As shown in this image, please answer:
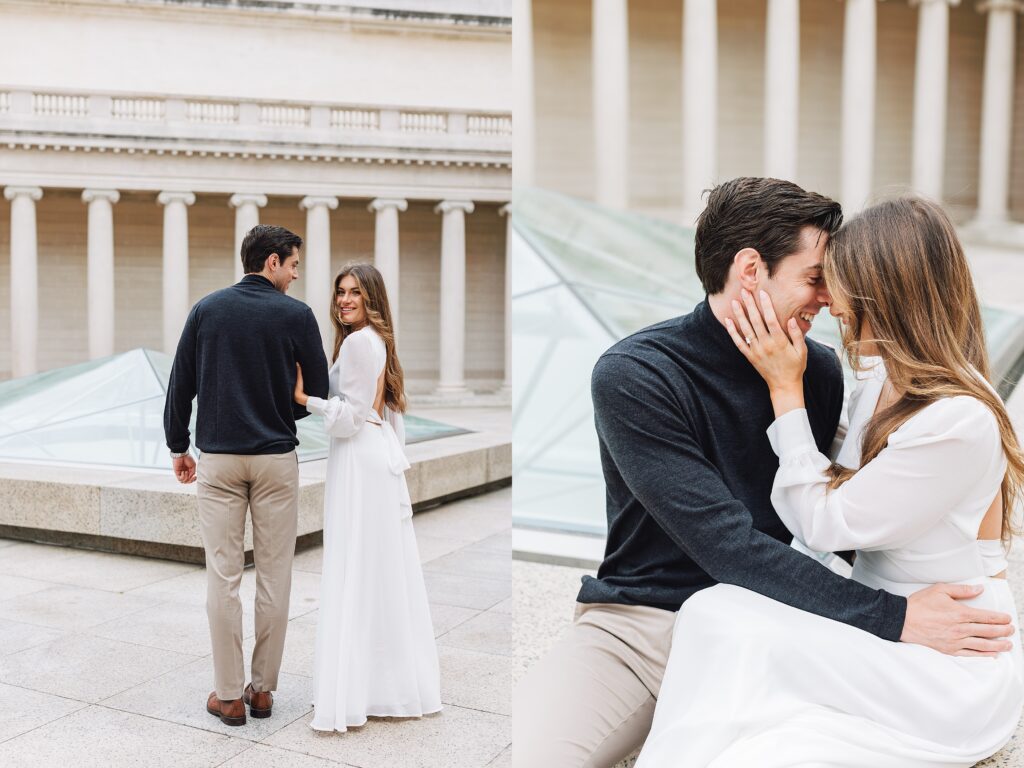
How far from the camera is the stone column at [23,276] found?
2739 centimetres

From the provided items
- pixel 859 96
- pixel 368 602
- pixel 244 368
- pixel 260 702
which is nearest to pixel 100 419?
pixel 260 702

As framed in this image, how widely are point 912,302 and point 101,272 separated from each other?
97.4 feet

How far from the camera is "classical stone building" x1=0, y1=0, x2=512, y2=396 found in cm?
2738

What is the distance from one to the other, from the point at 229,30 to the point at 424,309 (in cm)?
1245

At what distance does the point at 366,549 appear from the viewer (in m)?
4.45

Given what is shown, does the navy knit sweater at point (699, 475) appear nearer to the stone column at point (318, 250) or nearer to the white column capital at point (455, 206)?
the stone column at point (318, 250)

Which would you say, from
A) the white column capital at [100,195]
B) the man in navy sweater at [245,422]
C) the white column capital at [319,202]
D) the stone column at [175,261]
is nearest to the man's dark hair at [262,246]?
the man in navy sweater at [245,422]

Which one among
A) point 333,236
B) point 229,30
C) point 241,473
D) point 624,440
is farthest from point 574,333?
point 229,30

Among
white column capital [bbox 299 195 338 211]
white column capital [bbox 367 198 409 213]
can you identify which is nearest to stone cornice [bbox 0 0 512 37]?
white column capital [bbox 367 198 409 213]

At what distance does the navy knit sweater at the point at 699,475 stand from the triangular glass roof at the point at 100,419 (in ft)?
20.6

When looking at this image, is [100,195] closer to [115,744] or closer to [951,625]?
[115,744]

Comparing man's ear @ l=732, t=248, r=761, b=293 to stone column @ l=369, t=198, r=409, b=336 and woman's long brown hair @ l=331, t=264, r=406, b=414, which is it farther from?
stone column @ l=369, t=198, r=409, b=336

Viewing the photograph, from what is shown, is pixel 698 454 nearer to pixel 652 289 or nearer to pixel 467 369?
pixel 652 289

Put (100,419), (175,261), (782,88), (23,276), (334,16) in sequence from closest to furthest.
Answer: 1. (100,419)
2. (23,276)
3. (175,261)
4. (334,16)
5. (782,88)
